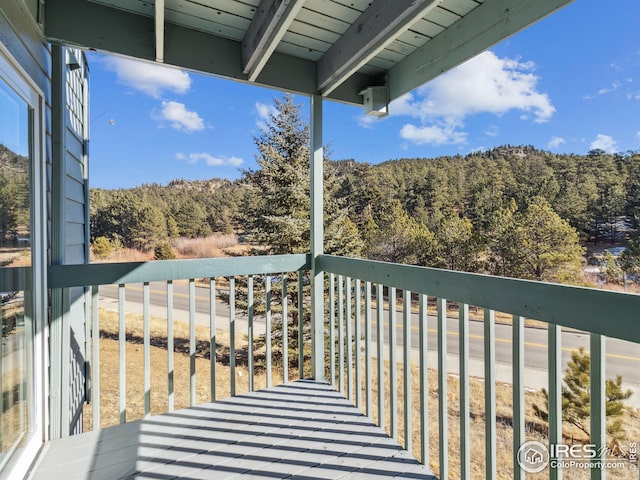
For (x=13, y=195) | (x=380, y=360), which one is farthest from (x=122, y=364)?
(x=380, y=360)

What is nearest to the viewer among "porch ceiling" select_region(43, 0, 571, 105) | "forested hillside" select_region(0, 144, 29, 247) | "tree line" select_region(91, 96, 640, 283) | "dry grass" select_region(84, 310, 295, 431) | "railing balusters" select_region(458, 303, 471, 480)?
"forested hillside" select_region(0, 144, 29, 247)

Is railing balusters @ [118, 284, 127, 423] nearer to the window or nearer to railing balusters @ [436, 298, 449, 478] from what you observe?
the window

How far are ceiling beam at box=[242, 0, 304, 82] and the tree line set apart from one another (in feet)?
18.3

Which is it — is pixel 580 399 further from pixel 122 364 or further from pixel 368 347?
pixel 122 364

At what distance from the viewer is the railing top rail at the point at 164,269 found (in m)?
1.81

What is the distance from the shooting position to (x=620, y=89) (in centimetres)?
1484

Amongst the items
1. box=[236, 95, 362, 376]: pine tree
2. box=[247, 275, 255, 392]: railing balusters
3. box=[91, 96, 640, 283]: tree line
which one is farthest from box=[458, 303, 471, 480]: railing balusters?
Result: box=[236, 95, 362, 376]: pine tree

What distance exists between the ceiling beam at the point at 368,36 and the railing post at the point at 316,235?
22cm

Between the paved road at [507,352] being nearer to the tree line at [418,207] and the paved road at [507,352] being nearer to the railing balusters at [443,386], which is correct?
the tree line at [418,207]

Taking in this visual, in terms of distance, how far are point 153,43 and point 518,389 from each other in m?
2.44

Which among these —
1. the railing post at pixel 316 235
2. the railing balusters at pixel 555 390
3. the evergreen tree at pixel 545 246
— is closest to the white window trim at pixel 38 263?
the railing post at pixel 316 235

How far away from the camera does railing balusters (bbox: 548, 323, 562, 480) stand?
1.08 meters

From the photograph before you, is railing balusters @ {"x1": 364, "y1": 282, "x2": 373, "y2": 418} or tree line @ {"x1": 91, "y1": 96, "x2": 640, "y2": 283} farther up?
tree line @ {"x1": 91, "y1": 96, "x2": 640, "y2": 283}

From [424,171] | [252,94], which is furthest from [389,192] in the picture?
[252,94]
